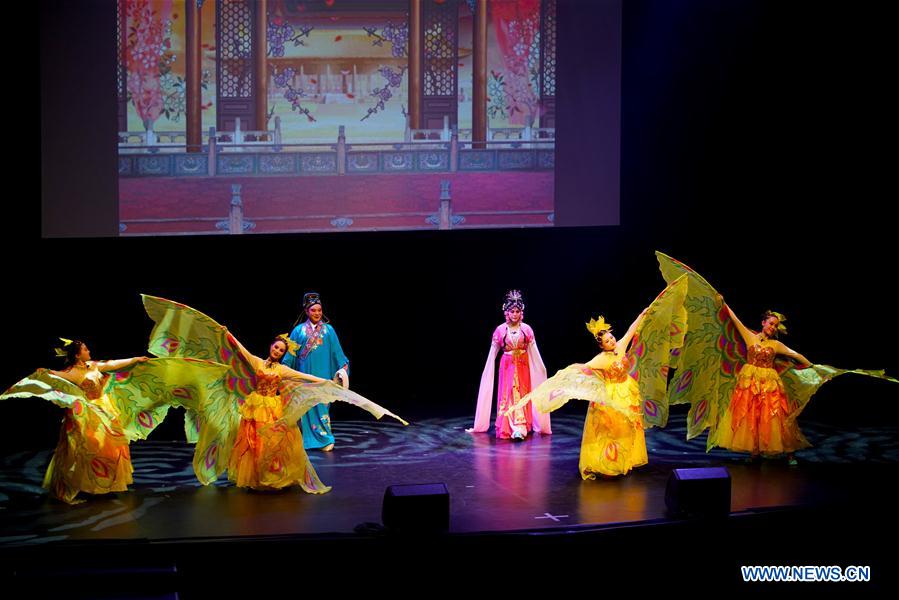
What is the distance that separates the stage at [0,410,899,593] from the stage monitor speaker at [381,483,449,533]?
0.22ft

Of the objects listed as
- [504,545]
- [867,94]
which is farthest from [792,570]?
[867,94]

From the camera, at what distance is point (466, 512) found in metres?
6.45

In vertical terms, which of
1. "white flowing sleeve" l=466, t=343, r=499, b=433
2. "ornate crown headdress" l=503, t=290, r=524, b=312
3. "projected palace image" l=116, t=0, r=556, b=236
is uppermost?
"projected palace image" l=116, t=0, r=556, b=236

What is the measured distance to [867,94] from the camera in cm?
920

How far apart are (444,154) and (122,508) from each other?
3.86 m

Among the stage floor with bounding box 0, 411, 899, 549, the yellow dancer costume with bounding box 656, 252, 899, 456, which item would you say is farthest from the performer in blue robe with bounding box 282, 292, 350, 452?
the yellow dancer costume with bounding box 656, 252, 899, 456

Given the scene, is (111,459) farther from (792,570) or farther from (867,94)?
(867,94)

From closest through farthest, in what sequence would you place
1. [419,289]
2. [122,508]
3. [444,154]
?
[122,508] < [444,154] < [419,289]

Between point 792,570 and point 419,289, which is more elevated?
point 419,289

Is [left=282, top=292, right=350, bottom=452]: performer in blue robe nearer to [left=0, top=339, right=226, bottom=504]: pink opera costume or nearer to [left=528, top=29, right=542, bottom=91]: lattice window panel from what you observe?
[left=0, top=339, right=226, bottom=504]: pink opera costume

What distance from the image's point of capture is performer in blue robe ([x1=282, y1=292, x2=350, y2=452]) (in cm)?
827

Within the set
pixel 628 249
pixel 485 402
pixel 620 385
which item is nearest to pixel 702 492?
pixel 620 385

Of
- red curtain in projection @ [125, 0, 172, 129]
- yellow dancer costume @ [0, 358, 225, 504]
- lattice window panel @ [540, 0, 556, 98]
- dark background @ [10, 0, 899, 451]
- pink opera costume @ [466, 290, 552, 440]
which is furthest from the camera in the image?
lattice window panel @ [540, 0, 556, 98]

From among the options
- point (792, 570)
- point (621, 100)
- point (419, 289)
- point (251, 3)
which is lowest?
point (792, 570)
